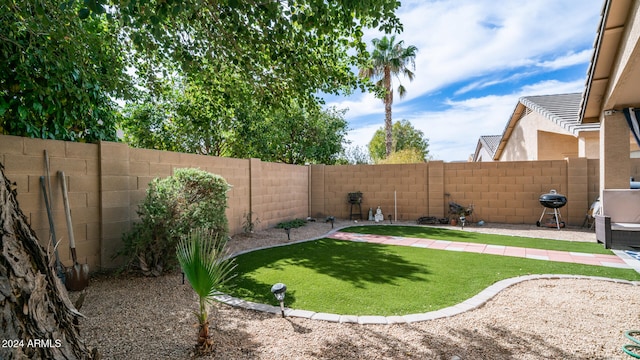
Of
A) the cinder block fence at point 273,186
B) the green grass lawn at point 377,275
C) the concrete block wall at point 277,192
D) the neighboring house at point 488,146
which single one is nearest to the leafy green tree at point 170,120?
the concrete block wall at point 277,192

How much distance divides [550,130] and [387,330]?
1341cm

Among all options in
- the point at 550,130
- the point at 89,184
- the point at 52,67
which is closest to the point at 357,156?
the point at 550,130

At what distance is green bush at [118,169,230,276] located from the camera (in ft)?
14.5

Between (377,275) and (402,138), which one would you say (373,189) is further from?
(402,138)

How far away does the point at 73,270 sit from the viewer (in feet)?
13.1

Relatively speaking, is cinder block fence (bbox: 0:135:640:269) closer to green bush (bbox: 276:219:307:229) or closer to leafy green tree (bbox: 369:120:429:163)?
green bush (bbox: 276:219:307:229)

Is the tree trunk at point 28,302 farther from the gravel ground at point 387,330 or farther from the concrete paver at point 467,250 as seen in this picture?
the concrete paver at point 467,250

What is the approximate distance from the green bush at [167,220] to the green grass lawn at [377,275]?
1.08 metres

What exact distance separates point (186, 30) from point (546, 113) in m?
13.0

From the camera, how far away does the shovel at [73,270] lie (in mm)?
3957

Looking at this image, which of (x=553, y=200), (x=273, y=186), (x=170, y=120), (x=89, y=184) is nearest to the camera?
(x=89, y=184)

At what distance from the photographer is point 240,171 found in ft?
26.7

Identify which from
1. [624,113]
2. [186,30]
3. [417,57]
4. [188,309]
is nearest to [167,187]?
[188,309]

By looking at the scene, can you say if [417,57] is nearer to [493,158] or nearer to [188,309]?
[493,158]
